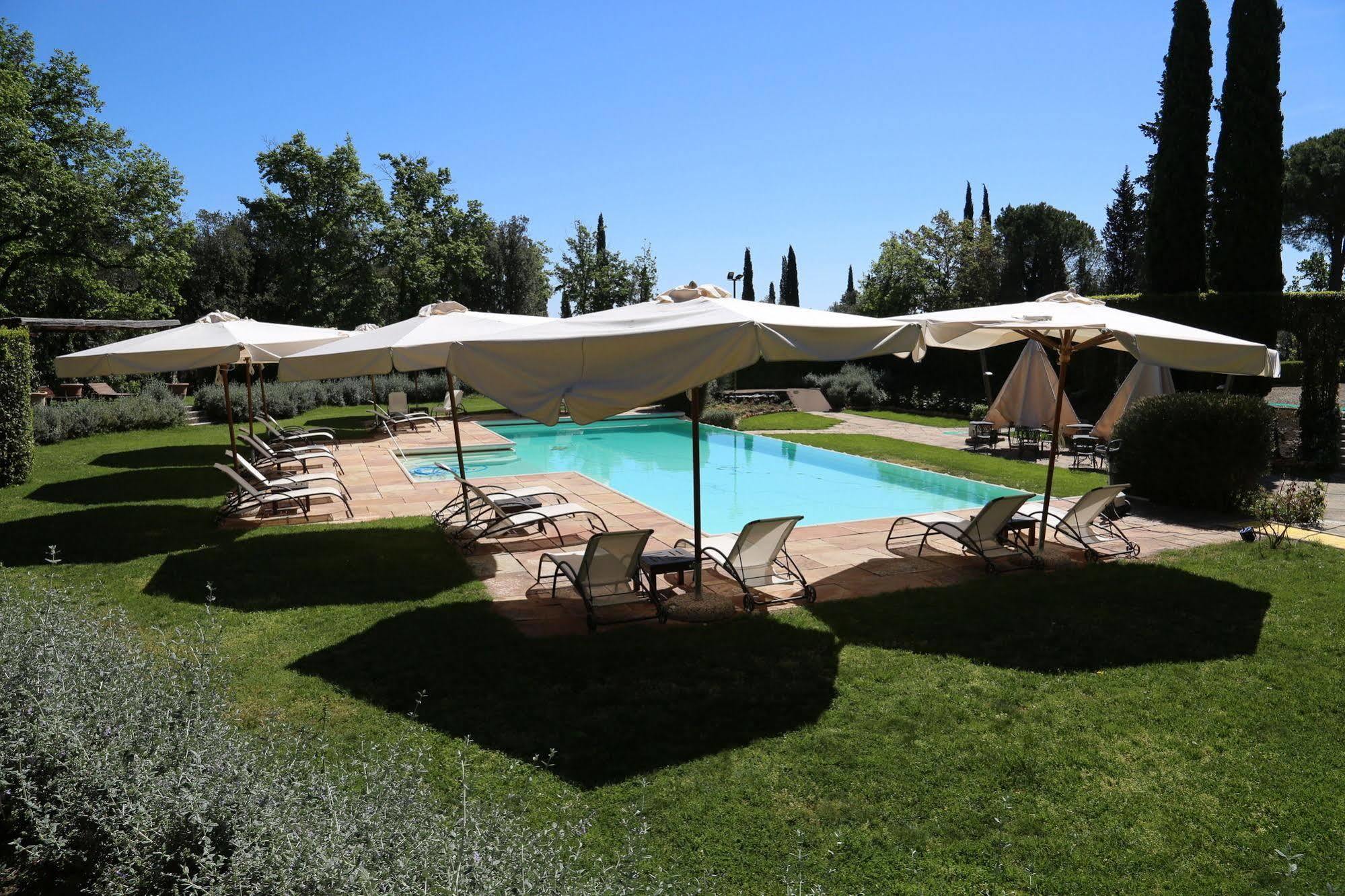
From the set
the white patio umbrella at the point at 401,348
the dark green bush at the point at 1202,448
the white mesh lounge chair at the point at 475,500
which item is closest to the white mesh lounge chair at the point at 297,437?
the white mesh lounge chair at the point at 475,500

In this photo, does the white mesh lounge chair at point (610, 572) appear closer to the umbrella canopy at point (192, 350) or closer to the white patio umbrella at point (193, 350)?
the white patio umbrella at point (193, 350)

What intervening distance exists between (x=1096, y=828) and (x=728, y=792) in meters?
1.77

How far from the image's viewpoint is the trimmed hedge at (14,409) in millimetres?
12703

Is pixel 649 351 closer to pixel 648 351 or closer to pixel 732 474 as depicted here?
pixel 648 351

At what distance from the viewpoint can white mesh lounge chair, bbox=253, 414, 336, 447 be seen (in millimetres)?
16672

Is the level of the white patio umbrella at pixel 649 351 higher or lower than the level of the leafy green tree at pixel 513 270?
lower

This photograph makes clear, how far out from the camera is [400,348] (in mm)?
8648

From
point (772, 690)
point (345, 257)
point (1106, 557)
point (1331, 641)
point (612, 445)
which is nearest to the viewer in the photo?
point (772, 690)

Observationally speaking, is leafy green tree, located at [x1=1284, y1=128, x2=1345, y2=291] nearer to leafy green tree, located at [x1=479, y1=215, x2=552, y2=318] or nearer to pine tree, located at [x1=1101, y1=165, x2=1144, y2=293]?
pine tree, located at [x1=1101, y1=165, x2=1144, y2=293]

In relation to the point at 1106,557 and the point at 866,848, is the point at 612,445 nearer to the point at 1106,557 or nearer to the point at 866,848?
the point at 1106,557

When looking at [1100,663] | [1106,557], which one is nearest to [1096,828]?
[1100,663]

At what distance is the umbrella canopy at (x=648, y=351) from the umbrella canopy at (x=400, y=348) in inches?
91.2

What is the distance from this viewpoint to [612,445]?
20547mm

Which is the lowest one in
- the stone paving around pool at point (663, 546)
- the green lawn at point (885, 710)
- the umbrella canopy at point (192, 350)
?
the green lawn at point (885, 710)
